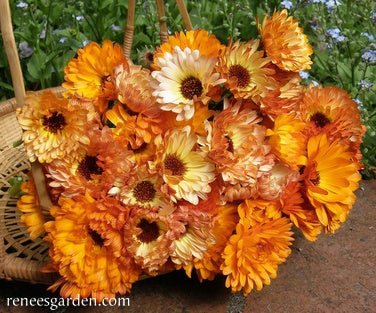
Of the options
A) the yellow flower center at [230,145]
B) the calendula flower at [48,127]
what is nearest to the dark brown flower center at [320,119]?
the yellow flower center at [230,145]

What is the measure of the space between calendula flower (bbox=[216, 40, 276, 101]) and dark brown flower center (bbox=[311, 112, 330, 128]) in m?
0.17

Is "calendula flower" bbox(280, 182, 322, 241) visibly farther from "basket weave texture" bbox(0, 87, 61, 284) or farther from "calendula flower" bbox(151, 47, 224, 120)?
"basket weave texture" bbox(0, 87, 61, 284)

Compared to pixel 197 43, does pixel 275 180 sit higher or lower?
lower

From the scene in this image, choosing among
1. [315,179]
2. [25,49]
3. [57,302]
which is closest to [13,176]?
[57,302]

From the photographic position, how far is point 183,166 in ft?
2.90

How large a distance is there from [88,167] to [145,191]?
103 mm

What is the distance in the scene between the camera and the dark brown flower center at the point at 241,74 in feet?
3.03

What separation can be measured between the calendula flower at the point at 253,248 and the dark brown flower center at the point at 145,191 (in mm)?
145

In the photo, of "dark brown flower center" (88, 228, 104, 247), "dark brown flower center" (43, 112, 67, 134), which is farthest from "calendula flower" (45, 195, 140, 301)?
"dark brown flower center" (43, 112, 67, 134)

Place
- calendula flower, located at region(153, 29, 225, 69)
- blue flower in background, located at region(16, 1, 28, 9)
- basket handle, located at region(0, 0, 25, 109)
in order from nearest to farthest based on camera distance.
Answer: basket handle, located at region(0, 0, 25, 109) → calendula flower, located at region(153, 29, 225, 69) → blue flower in background, located at region(16, 1, 28, 9)

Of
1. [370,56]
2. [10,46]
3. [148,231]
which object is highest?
[10,46]

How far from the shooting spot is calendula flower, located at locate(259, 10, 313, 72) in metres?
0.94

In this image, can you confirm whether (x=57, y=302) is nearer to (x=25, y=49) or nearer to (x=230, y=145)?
(x=230, y=145)

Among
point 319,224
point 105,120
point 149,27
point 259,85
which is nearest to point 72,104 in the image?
point 105,120
